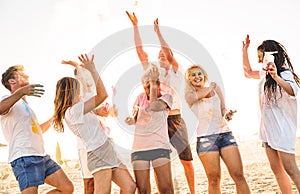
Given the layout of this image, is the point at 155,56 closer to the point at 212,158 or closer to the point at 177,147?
the point at 177,147

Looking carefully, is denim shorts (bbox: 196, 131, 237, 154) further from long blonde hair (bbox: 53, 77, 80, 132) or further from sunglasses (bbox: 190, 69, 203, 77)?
long blonde hair (bbox: 53, 77, 80, 132)

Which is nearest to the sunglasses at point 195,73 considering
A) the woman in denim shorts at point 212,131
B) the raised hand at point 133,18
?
the woman in denim shorts at point 212,131

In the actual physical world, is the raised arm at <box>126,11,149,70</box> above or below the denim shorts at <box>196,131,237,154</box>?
above

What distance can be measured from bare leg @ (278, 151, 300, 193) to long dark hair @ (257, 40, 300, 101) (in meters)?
0.59

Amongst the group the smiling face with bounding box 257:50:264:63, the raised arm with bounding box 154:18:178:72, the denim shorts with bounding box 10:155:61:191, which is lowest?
the denim shorts with bounding box 10:155:61:191

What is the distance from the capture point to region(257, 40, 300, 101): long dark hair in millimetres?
4555

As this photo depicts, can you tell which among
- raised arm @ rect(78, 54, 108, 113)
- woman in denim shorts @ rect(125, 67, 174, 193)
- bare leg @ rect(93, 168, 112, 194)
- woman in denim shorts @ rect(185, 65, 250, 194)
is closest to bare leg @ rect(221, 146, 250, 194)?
woman in denim shorts @ rect(185, 65, 250, 194)

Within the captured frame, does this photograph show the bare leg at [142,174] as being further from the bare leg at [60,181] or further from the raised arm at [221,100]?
the raised arm at [221,100]

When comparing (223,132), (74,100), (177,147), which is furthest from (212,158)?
(74,100)

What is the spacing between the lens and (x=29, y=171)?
169 inches

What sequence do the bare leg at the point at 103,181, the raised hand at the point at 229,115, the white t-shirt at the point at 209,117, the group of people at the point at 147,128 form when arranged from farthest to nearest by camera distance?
the raised hand at the point at 229,115 < the white t-shirt at the point at 209,117 < the group of people at the point at 147,128 < the bare leg at the point at 103,181

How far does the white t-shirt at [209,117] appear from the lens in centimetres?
454

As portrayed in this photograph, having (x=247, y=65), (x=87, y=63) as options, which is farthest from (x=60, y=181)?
(x=247, y=65)

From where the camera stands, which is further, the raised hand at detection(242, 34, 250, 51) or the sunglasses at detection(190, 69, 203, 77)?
the raised hand at detection(242, 34, 250, 51)
